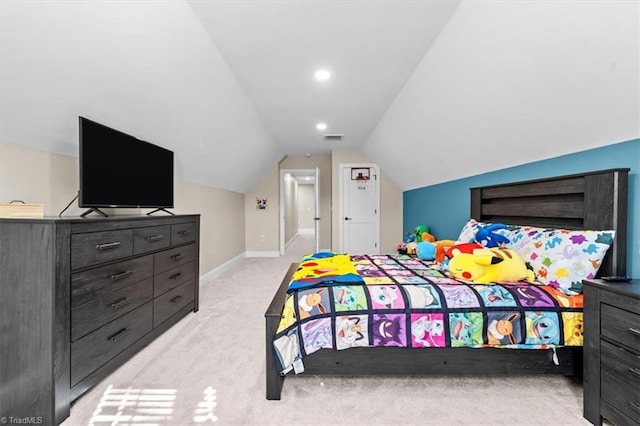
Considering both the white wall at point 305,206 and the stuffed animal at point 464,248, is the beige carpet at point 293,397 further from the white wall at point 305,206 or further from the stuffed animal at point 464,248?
the white wall at point 305,206

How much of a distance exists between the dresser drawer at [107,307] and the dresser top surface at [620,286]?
2.73m

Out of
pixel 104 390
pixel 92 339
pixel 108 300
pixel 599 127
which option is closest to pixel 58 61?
pixel 108 300

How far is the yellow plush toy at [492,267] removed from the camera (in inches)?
70.7

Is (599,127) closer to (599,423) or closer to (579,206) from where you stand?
(579,206)

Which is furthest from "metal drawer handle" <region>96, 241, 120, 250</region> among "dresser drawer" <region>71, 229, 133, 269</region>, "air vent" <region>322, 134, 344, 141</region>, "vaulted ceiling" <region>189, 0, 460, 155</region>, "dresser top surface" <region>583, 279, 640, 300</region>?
"air vent" <region>322, 134, 344, 141</region>

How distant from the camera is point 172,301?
96.3 inches

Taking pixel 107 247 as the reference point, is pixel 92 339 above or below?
below

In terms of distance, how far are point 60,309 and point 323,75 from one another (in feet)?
8.81

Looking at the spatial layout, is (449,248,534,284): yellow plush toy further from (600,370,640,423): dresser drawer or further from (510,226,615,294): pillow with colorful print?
(600,370,640,423): dresser drawer

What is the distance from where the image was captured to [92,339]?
157 centimetres

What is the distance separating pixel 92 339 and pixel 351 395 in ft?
5.13

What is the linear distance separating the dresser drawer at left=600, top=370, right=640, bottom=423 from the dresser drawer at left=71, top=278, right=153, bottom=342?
2729 mm

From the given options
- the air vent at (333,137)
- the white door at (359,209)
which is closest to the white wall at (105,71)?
the air vent at (333,137)

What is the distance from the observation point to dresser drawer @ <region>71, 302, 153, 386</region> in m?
1.47
